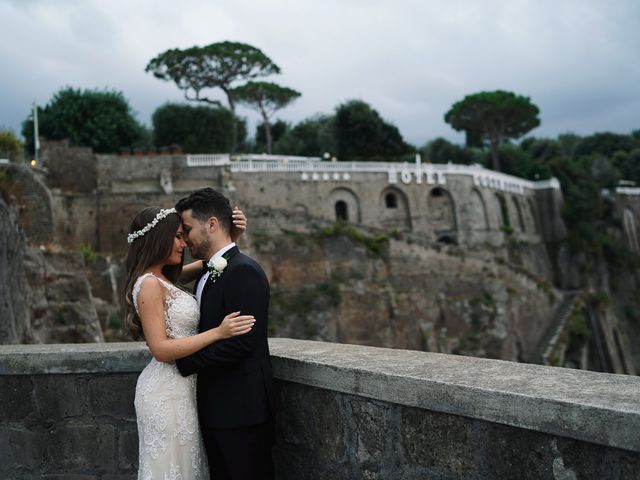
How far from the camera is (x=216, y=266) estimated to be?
2996mm

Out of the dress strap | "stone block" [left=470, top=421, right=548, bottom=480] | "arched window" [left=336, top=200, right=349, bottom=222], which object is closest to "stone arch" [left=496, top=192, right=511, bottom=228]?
"arched window" [left=336, top=200, right=349, bottom=222]

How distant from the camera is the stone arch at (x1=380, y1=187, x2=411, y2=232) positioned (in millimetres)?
36500

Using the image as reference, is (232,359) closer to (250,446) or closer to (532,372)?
(250,446)

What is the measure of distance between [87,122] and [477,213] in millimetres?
25929

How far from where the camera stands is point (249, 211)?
93.0 ft

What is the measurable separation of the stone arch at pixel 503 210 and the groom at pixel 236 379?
129 ft

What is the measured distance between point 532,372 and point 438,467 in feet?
1.89

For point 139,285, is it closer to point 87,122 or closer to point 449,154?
point 87,122

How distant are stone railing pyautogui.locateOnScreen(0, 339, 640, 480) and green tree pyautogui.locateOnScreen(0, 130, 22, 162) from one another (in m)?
29.9

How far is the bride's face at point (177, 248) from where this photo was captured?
3258mm

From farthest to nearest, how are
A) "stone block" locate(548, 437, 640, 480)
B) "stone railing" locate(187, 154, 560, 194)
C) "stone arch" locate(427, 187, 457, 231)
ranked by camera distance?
"stone arch" locate(427, 187, 457, 231) < "stone railing" locate(187, 154, 560, 194) < "stone block" locate(548, 437, 640, 480)

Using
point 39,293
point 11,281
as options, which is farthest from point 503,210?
point 11,281

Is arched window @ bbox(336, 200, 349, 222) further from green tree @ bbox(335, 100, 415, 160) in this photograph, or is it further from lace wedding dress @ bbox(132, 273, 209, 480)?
lace wedding dress @ bbox(132, 273, 209, 480)

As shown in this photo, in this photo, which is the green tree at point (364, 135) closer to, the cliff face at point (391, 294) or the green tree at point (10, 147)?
the cliff face at point (391, 294)
